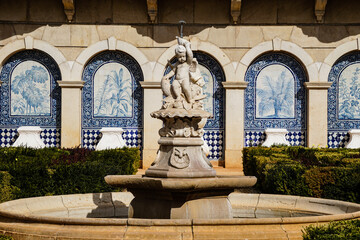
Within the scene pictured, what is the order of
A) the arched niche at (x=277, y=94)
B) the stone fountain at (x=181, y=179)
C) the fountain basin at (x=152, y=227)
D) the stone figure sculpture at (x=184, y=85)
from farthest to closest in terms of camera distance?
the arched niche at (x=277, y=94)
the stone figure sculpture at (x=184, y=85)
the stone fountain at (x=181, y=179)
the fountain basin at (x=152, y=227)

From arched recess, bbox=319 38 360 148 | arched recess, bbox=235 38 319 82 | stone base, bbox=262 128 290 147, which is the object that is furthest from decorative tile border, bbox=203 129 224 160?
arched recess, bbox=319 38 360 148

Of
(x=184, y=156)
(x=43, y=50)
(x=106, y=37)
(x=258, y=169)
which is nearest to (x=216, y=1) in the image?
(x=106, y=37)

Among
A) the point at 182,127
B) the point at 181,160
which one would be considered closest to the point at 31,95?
the point at 182,127

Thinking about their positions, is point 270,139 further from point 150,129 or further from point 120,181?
point 120,181

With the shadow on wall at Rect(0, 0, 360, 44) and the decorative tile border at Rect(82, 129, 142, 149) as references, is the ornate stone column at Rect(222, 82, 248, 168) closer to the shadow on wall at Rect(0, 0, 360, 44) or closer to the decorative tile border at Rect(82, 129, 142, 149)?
the shadow on wall at Rect(0, 0, 360, 44)

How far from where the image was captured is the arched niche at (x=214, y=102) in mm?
21359

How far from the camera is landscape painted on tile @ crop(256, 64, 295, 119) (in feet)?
70.4

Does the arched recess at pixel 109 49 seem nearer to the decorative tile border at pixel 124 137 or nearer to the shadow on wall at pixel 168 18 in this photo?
the shadow on wall at pixel 168 18

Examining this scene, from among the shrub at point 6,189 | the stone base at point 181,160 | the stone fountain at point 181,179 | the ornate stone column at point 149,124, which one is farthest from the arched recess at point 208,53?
the stone base at point 181,160

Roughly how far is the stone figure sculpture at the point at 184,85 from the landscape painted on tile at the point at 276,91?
38.0 feet

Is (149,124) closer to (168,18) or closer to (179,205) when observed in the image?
(168,18)

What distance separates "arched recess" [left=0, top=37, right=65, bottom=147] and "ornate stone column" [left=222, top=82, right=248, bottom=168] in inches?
210

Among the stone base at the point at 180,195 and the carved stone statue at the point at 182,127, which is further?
the carved stone statue at the point at 182,127

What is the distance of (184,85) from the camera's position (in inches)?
387
